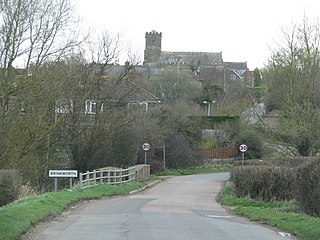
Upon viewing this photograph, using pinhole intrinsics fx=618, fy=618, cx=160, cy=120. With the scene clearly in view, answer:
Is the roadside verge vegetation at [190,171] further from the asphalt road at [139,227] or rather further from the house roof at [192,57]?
the house roof at [192,57]

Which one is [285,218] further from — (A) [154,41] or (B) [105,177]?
(A) [154,41]

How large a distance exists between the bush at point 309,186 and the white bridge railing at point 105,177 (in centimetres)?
1434

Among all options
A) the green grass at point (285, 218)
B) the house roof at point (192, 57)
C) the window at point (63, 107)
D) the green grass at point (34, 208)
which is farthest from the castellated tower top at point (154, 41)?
the green grass at point (285, 218)

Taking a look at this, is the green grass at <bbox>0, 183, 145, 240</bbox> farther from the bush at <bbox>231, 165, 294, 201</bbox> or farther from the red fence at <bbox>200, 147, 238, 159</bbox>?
the red fence at <bbox>200, 147, 238, 159</bbox>

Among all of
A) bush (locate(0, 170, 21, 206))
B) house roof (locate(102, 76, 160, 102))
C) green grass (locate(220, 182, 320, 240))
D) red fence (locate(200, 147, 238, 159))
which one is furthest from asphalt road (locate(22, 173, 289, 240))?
red fence (locate(200, 147, 238, 159))

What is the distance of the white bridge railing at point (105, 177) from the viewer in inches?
1331

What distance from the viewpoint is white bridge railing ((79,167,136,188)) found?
111ft

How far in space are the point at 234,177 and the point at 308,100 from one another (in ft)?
39.4

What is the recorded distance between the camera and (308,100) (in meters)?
41.0

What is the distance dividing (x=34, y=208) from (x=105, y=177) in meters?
17.2

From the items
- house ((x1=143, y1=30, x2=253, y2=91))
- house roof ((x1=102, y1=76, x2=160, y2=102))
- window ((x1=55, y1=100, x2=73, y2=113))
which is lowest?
window ((x1=55, y1=100, x2=73, y2=113))

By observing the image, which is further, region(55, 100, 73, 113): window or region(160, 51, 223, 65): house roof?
region(160, 51, 223, 65): house roof

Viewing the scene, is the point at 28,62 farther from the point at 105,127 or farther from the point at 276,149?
the point at 276,149

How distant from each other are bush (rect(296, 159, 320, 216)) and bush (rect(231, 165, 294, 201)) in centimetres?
792
